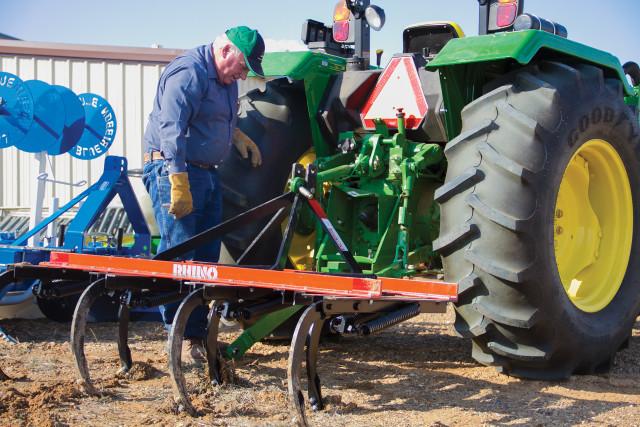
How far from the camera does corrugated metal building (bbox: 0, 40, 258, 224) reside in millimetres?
11328

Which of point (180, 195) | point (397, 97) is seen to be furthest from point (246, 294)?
point (397, 97)

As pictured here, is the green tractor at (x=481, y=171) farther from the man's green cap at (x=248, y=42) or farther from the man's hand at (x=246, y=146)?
the man's green cap at (x=248, y=42)

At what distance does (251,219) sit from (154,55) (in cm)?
857

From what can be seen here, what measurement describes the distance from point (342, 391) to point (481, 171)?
3.88 feet

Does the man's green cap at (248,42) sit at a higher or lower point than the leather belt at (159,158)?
higher

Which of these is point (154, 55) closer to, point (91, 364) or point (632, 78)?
point (632, 78)

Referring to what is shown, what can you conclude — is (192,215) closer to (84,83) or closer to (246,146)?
(246,146)

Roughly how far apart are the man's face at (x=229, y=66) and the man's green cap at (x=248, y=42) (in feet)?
0.13

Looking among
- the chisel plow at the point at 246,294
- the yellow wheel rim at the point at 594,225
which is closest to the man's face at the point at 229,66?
the chisel plow at the point at 246,294

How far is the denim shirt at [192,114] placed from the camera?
405 centimetres

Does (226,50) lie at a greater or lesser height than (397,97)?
greater

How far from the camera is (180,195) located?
402cm

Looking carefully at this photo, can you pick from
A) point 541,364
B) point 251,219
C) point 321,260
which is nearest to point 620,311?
point 541,364

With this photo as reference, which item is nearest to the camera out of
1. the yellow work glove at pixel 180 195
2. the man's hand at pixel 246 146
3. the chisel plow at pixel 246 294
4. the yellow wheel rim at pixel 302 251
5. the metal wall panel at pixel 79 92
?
the chisel plow at pixel 246 294
